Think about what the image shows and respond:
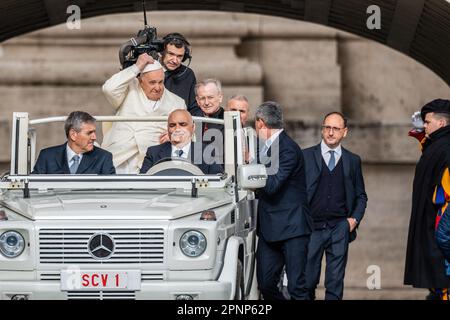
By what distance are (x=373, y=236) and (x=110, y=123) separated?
7.98 meters

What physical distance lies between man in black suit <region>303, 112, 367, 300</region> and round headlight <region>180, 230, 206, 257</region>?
2.47 m

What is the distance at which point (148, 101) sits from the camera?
16828 mm

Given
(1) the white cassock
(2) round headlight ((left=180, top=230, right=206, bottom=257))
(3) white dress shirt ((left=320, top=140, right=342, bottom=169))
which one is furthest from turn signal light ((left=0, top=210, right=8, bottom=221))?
(3) white dress shirt ((left=320, top=140, right=342, bottom=169))

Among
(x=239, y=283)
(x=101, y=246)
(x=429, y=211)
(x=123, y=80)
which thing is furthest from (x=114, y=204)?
(x=429, y=211)

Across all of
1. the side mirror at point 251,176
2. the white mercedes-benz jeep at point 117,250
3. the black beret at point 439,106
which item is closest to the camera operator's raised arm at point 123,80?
the side mirror at point 251,176

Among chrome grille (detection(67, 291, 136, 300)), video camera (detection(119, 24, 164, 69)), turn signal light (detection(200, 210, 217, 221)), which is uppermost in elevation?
video camera (detection(119, 24, 164, 69))

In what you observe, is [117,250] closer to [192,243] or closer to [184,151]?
[192,243]

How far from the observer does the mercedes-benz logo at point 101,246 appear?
47.0 ft

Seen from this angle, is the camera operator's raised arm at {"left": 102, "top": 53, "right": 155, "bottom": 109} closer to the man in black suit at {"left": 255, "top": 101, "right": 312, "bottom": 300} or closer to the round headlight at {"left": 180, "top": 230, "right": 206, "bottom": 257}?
the man in black suit at {"left": 255, "top": 101, "right": 312, "bottom": 300}

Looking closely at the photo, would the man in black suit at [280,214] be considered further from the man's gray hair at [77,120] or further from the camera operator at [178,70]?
the man's gray hair at [77,120]

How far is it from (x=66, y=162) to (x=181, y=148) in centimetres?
92

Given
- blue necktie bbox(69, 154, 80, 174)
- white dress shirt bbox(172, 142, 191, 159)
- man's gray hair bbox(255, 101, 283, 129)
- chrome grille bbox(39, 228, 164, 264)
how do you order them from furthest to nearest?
man's gray hair bbox(255, 101, 283, 129)
blue necktie bbox(69, 154, 80, 174)
white dress shirt bbox(172, 142, 191, 159)
chrome grille bbox(39, 228, 164, 264)

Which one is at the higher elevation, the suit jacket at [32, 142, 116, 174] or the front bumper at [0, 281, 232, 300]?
the suit jacket at [32, 142, 116, 174]

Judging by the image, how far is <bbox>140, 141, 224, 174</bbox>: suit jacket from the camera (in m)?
15.8
